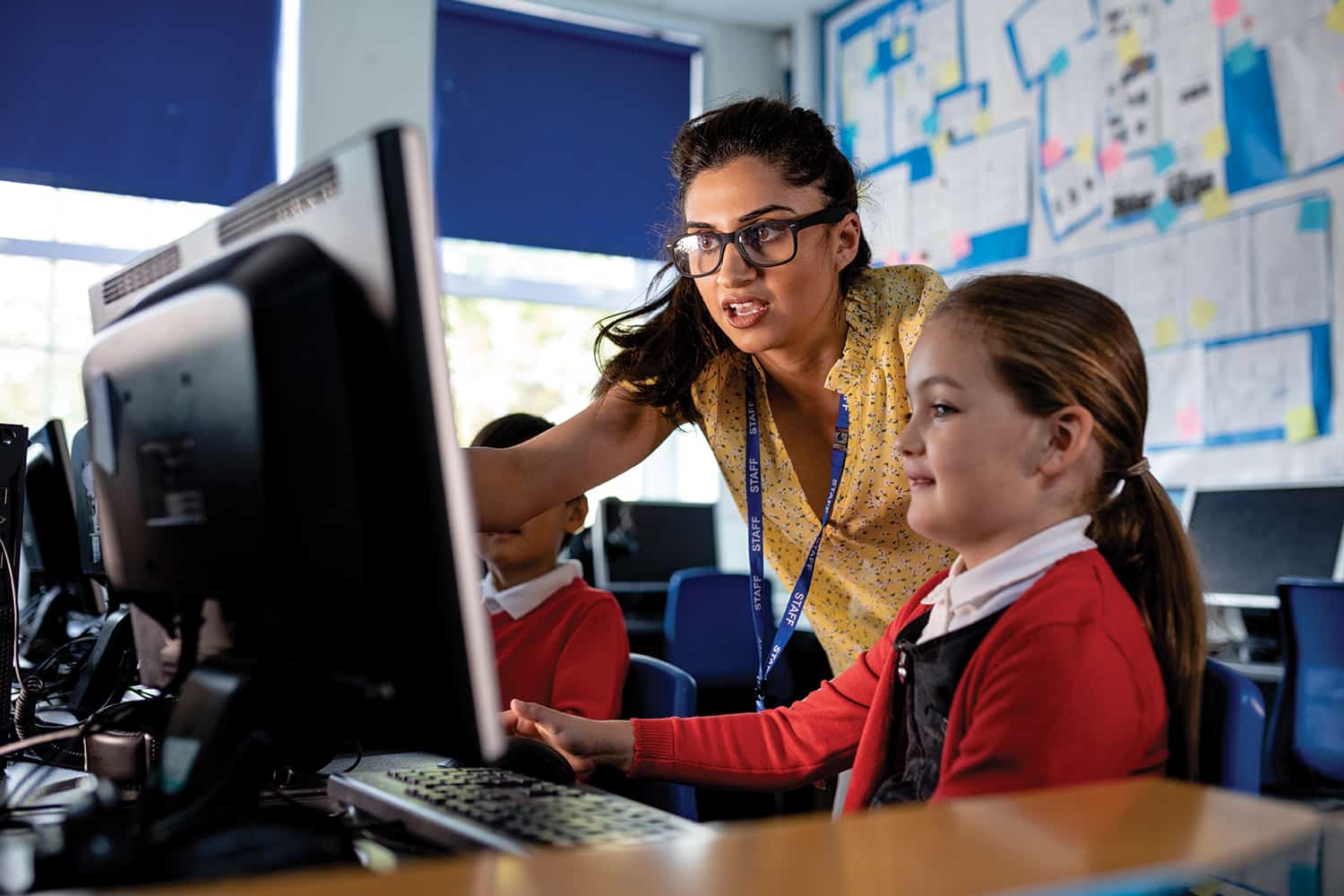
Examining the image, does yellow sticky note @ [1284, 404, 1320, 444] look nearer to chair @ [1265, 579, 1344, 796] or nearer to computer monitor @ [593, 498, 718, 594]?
chair @ [1265, 579, 1344, 796]

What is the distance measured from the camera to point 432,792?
889 mm

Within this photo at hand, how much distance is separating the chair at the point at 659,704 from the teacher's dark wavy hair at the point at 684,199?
0.35 m

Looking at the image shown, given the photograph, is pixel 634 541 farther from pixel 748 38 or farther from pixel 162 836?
pixel 162 836

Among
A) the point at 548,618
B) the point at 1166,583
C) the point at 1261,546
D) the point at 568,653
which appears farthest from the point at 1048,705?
the point at 1261,546

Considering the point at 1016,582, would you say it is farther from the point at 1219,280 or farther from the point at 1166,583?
the point at 1219,280

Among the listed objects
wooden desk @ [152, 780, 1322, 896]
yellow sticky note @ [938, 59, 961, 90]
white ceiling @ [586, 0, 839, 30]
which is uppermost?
white ceiling @ [586, 0, 839, 30]

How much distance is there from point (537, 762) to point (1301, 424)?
3.12 meters

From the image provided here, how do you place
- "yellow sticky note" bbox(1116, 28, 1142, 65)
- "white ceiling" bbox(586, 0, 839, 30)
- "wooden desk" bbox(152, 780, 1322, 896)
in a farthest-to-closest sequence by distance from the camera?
"white ceiling" bbox(586, 0, 839, 30), "yellow sticky note" bbox(1116, 28, 1142, 65), "wooden desk" bbox(152, 780, 1322, 896)

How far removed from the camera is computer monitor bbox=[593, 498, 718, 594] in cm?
448

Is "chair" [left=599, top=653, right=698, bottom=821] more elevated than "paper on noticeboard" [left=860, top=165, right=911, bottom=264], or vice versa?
"paper on noticeboard" [left=860, top=165, right=911, bottom=264]

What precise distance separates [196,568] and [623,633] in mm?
1013

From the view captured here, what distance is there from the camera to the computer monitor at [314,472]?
2.14 ft

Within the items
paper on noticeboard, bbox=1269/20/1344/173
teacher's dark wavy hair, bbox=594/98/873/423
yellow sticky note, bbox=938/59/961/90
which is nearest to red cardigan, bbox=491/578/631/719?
teacher's dark wavy hair, bbox=594/98/873/423

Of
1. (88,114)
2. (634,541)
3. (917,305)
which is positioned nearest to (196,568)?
(917,305)
